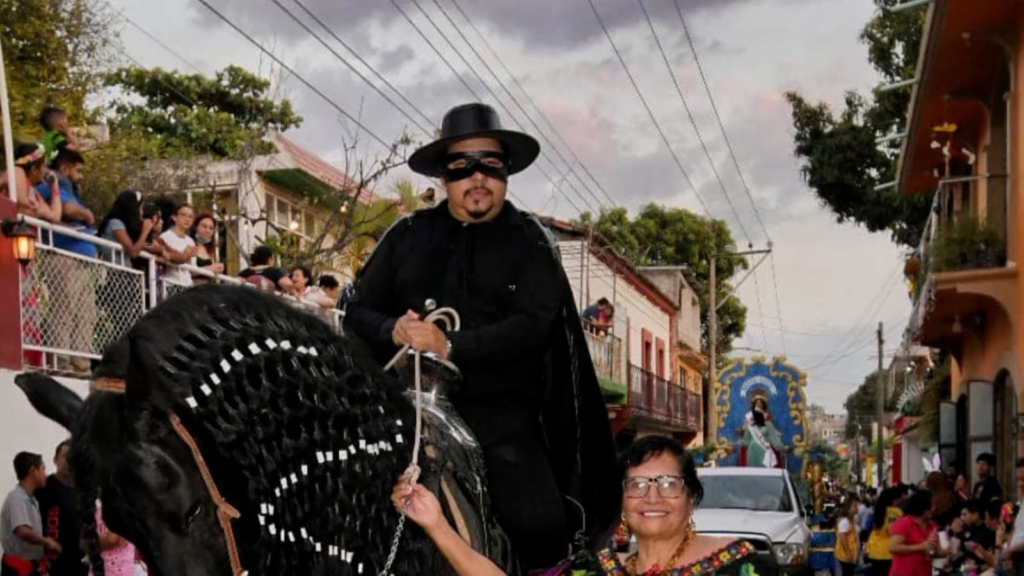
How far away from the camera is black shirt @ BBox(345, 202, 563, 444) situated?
159 inches

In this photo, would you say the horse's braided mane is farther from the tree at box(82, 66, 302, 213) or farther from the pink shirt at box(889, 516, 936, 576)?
the tree at box(82, 66, 302, 213)

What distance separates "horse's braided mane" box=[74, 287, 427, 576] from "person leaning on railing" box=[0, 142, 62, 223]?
7.89 m

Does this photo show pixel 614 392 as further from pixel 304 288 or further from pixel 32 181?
pixel 32 181

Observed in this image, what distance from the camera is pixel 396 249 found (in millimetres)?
4168

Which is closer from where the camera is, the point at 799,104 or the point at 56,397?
the point at 56,397

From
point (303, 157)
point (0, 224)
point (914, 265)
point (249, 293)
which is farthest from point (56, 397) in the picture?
point (303, 157)

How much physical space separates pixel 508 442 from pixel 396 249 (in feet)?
2.27

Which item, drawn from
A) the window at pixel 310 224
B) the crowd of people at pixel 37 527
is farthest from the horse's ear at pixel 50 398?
the window at pixel 310 224

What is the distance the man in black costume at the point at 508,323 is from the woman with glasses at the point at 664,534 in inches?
9.8

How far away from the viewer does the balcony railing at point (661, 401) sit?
4016 cm

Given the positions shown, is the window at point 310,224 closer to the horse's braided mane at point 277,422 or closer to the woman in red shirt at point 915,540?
the woman in red shirt at point 915,540

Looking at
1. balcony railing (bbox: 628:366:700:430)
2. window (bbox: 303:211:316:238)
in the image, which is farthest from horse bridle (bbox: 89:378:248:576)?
balcony railing (bbox: 628:366:700:430)

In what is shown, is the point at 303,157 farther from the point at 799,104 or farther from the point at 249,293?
the point at 249,293

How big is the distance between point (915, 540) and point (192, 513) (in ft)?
37.9
